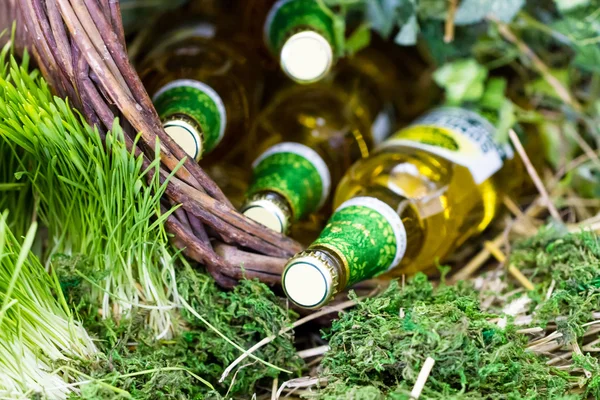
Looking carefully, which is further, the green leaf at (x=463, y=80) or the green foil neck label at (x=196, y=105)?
the green leaf at (x=463, y=80)

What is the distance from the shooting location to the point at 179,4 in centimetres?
117

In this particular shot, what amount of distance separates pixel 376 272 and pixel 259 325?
18cm

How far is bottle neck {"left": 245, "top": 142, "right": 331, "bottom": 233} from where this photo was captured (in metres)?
0.91

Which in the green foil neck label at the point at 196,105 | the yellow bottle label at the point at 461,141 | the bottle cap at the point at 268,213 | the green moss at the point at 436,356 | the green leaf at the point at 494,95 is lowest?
the green moss at the point at 436,356

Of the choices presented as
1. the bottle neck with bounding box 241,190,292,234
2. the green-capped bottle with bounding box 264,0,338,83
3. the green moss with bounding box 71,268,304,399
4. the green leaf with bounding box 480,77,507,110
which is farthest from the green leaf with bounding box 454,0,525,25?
the green moss with bounding box 71,268,304,399

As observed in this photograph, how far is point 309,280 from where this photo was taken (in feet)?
2.33

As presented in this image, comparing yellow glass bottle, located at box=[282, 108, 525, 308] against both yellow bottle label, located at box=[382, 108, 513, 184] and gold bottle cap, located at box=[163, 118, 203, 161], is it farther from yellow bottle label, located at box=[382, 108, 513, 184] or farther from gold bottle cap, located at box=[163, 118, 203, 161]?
gold bottle cap, located at box=[163, 118, 203, 161]

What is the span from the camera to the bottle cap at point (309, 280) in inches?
27.8

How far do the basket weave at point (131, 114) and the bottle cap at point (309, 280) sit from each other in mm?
72

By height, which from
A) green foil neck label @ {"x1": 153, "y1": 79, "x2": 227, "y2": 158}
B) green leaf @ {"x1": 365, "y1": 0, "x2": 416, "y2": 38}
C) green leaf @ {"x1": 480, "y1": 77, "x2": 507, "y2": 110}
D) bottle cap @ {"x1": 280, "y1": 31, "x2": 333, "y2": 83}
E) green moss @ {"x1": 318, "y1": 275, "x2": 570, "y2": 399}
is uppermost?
green leaf @ {"x1": 365, "y1": 0, "x2": 416, "y2": 38}

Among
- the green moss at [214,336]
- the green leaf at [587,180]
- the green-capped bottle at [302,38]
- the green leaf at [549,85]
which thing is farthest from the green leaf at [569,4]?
the green moss at [214,336]

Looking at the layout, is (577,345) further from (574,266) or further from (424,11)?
(424,11)

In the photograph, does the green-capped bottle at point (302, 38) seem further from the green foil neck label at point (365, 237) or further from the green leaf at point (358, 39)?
the green foil neck label at point (365, 237)

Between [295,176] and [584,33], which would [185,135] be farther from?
[584,33]
